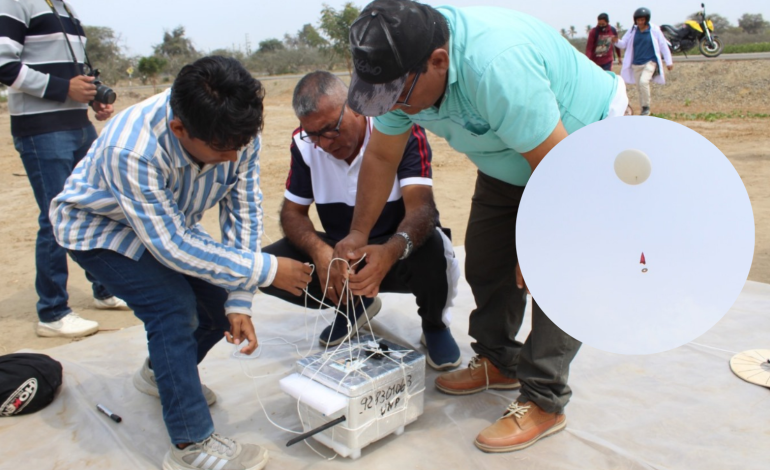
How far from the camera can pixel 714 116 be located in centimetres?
980

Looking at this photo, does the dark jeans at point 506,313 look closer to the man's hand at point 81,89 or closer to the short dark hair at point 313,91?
the short dark hair at point 313,91

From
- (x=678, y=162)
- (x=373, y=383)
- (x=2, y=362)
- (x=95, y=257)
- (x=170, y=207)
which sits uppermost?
(x=678, y=162)

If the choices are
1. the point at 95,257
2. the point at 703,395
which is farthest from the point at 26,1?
the point at 703,395

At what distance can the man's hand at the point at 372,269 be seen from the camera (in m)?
2.13

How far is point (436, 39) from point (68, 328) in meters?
2.37

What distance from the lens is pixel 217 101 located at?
1.58 meters

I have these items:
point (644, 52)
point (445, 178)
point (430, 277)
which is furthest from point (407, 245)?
point (644, 52)

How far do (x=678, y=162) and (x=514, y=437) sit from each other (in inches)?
38.1

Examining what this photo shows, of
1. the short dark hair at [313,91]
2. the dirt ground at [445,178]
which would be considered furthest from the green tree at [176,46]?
the short dark hair at [313,91]

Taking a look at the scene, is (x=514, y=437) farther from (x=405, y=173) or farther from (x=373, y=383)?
(x=405, y=173)

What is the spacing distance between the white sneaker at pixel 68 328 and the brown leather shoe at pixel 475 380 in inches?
70.2

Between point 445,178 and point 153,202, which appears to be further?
point 445,178

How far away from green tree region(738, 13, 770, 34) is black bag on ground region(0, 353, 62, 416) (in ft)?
150

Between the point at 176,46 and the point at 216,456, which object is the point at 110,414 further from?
the point at 176,46
